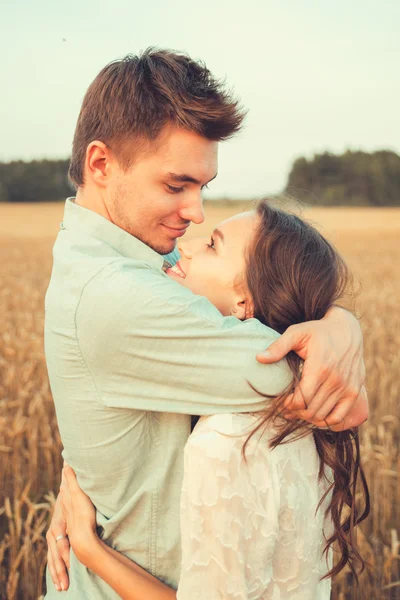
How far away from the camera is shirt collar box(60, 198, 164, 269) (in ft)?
6.52

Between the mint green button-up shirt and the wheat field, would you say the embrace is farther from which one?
the wheat field

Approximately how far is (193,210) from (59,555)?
44.9 inches

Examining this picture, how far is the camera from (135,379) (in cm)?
170

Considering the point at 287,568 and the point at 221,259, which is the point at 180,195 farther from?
the point at 287,568

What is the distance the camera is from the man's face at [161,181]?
2148 mm

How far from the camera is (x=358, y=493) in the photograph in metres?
3.78

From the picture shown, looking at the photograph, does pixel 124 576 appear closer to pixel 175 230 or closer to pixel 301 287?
pixel 301 287

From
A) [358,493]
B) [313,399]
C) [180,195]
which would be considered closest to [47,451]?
[358,493]

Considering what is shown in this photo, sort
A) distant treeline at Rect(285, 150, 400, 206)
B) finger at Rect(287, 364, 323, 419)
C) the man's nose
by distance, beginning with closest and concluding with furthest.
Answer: finger at Rect(287, 364, 323, 419) → the man's nose → distant treeline at Rect(285, 150, 400, 206)

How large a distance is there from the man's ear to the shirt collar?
0.46 ft

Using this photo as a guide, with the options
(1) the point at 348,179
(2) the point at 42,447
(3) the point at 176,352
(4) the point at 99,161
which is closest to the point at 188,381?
(3) the point at 176,352

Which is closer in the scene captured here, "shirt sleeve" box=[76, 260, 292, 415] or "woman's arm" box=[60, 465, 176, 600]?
"shirt sleeve" box=[76, 260, 292, 415]

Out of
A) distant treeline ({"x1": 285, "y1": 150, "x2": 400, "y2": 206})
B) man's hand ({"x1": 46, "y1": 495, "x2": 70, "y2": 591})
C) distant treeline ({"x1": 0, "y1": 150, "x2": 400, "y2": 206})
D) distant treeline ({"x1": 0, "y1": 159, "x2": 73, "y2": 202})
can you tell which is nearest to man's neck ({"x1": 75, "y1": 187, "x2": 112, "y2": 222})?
man's hand ({"x1": 46, "y1": 495, "x2": 70, "y2": 591})

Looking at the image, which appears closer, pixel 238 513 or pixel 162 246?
pixel 238 513
